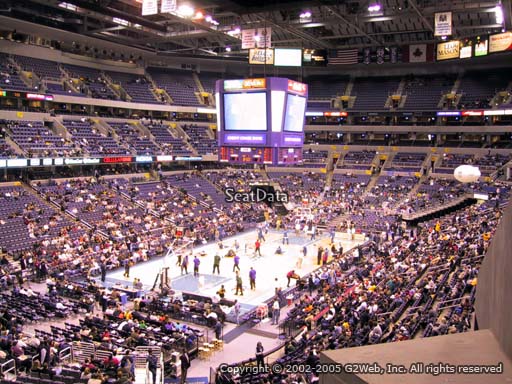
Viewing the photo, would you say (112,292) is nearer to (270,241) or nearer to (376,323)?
(376,323)

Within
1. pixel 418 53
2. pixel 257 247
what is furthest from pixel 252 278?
pixel 418 53

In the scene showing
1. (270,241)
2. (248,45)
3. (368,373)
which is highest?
(248,45)

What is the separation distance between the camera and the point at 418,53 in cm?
4828

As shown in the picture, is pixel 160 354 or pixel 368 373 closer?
pixel 368 373

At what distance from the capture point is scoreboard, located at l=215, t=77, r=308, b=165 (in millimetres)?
22062

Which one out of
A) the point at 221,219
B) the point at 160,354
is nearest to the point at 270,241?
the point at 221,219

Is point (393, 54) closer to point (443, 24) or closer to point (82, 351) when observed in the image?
point (443, 24)

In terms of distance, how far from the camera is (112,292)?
21.1 metres

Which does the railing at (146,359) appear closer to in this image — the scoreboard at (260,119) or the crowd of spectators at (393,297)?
the crowd of spectators at (393,297)

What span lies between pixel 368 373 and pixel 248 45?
3098 cm

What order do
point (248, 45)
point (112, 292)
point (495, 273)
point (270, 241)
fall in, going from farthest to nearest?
point (270, 241) → point (248, 45) → point (112, 292) → point (495, 273)

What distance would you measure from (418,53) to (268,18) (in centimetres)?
1885
